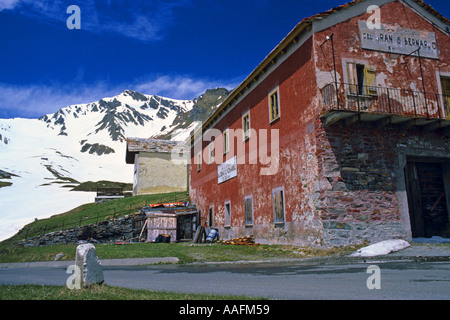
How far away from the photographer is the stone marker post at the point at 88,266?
557 centimetres

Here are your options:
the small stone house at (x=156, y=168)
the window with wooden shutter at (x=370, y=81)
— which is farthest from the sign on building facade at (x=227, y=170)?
the small stone house at (x=156, y=168)

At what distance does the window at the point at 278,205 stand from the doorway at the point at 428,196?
494 cm

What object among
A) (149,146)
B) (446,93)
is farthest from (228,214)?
(149,146)

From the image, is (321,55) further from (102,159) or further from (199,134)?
(102,159)

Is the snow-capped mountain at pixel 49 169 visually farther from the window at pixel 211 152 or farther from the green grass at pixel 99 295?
the green grass at pixel 99 295

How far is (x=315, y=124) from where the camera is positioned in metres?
13.0

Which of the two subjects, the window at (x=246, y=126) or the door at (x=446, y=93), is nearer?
the door at (x=446, y=93)

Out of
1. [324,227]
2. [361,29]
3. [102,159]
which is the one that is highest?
[102,159]

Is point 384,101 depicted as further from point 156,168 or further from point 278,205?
point 156,168

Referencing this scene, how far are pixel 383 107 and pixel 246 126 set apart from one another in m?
7.53

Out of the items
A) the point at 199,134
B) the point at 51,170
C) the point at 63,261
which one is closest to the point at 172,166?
the point at 199,134

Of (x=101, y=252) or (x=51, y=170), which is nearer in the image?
(x=101, y=252)

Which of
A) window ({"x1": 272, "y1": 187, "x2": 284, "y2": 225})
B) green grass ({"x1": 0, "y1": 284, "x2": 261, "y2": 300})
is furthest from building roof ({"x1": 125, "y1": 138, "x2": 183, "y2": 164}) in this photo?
green grass ({"x1": 0, "y1": 284, "x2": 261, "y2": 300})
